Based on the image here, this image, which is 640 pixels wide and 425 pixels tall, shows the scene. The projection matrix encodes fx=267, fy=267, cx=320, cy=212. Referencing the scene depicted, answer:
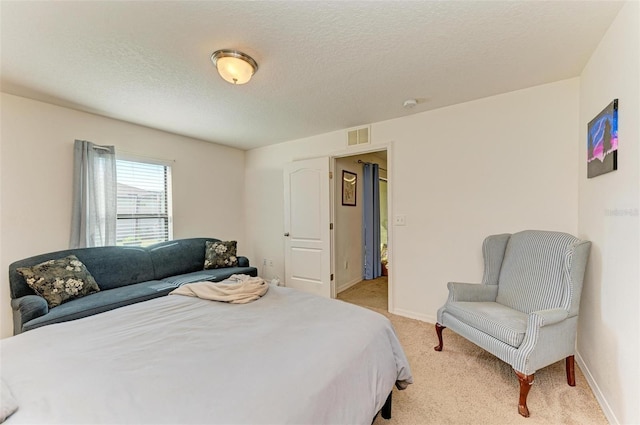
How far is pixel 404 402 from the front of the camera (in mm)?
1738

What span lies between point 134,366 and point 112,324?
613mm

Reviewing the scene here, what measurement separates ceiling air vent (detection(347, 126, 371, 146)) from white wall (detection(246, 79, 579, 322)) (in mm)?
87

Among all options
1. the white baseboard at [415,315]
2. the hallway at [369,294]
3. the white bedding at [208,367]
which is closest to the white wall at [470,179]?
the white baseboard at [415,315]

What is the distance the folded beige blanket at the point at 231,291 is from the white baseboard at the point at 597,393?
2.26 meters

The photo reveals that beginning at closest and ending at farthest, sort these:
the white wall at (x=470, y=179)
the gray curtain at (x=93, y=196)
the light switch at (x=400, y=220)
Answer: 1. the white wall at (x=470, y=179)
2. the gray curtain at (x=93, y=196)
3. the light switch at (x=400, y=220)

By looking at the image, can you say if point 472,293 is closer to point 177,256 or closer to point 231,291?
point 231,291

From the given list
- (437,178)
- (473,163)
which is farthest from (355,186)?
(473,163)

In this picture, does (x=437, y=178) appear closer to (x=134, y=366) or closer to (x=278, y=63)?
Answer: (x=278, y=63)

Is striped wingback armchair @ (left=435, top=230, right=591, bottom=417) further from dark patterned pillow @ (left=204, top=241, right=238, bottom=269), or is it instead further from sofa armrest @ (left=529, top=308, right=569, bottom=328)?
dark patterned pillow @ (left=204, top=241, right=238, bottom=269)

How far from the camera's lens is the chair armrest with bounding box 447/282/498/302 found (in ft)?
7.60

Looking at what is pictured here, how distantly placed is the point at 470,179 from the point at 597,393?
1.85 metres

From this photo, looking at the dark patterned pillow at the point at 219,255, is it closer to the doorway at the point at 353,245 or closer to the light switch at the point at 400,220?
the doorway at the point at 353,245

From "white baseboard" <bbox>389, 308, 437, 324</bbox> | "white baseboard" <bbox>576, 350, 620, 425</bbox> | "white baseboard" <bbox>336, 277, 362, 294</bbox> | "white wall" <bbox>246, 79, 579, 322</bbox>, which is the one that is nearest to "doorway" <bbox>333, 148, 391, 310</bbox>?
"white baseboard" <bbox>336, 277, 362, 294</bbox>

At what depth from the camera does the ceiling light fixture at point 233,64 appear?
1856 millimetres
